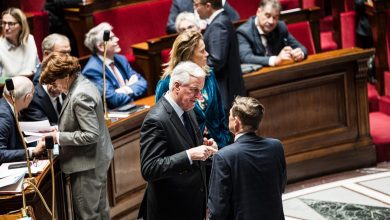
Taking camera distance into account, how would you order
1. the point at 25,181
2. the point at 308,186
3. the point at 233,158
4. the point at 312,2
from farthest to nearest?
the point at 312,2 < the point at 308,186 < the point at 25,181 < the point at 233,158

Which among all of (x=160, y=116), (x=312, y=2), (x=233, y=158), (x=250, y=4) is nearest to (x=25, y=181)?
(x=160, y=116)

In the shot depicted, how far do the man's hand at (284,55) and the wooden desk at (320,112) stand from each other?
47 millimetres

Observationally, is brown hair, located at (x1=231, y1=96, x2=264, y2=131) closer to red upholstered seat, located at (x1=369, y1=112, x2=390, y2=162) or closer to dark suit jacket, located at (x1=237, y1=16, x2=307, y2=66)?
dark suit jacket, located at (x1=237, y1=16, x2=307, y2=66)

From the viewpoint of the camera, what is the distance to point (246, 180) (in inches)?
130

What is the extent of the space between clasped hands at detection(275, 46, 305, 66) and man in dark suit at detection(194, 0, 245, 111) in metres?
0.85

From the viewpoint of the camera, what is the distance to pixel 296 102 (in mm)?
5668

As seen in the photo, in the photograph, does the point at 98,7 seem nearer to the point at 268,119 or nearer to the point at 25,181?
the point at 268,119

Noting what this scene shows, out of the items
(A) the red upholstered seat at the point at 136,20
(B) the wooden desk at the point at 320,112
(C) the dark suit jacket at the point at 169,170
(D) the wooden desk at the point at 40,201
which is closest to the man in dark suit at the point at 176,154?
(C) the dark suit jacket at the point at 169,170

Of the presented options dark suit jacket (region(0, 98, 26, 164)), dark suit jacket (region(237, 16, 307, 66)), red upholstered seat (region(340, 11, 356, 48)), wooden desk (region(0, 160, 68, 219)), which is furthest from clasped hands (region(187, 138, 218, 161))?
red upholstered seat (region(340, 11, 356, 48))

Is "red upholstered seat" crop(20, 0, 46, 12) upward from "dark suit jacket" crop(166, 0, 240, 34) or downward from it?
upward

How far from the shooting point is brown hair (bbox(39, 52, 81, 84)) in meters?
3.95

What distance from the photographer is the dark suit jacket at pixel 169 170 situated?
11.3ft

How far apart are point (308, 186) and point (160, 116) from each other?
2324 mm

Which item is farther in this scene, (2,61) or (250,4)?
(250,4)
